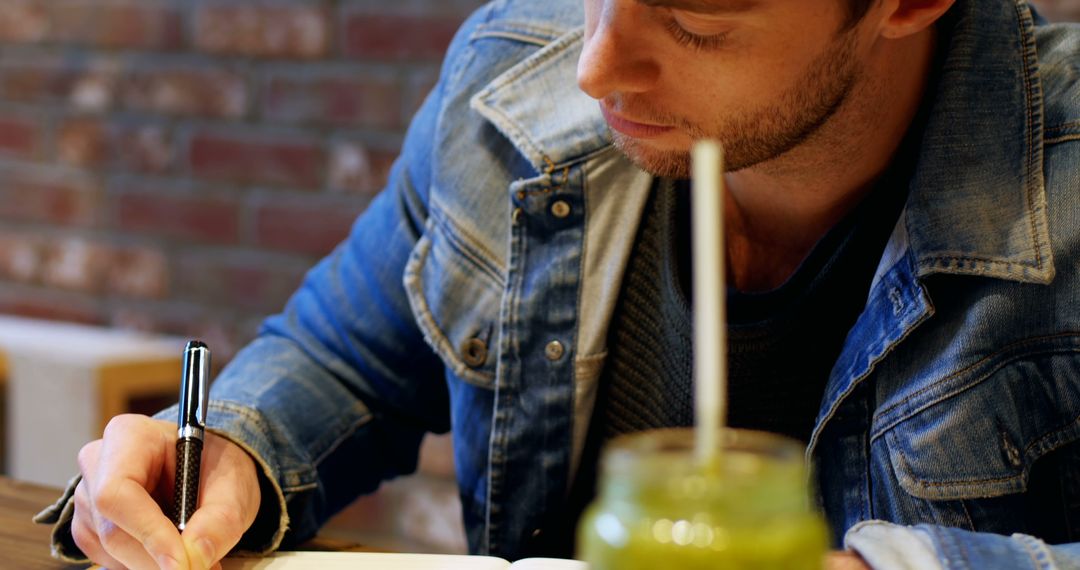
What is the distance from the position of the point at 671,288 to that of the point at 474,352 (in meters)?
0.18

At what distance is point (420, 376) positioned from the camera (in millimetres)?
1210

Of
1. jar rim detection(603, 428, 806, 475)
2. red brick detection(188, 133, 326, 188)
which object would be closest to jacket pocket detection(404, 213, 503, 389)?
jar rim detection(603, 428, 806, 475)

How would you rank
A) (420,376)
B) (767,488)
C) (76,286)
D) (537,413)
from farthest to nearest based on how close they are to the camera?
(76,286) < (420,376) < (537,413) < (767,488)

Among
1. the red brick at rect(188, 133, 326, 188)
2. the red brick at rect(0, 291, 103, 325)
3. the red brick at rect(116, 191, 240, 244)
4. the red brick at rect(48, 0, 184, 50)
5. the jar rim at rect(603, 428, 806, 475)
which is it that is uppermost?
the red brick at rect(48, 0, 184, 50)

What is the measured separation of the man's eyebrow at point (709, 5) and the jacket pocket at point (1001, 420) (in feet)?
1.02

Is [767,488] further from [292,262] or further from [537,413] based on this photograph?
[292,262]

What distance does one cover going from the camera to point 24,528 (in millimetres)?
972

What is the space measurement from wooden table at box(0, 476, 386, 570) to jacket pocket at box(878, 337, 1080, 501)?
16.6 inches

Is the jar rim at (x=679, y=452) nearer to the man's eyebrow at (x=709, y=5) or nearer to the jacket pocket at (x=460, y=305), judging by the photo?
the man's eyebrow at (x=709, y=5)

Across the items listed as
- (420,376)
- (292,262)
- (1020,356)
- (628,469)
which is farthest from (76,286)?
(628,469)

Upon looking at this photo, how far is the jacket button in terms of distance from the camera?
112 cm

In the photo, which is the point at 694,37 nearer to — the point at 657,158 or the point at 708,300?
the point at 657,158

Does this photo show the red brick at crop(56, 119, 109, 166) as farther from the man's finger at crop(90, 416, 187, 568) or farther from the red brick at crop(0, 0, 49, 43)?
the man's finger at crop(90, 416, 187, 568)

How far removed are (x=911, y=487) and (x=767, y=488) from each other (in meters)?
0.53
